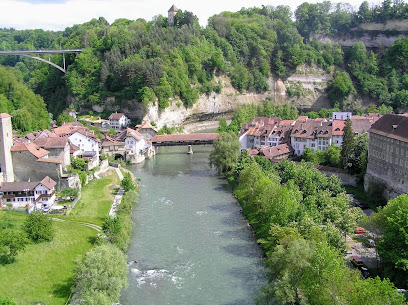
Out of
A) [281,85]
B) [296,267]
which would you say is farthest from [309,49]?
[296,267]

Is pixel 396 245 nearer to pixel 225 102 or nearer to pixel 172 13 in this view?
pixel 225 102

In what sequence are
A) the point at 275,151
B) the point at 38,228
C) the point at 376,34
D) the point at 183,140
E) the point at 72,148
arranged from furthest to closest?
the point at 376,34 < the point at 183,140 < the point at 275,151 < the point at 72,148 < the point at 38,228

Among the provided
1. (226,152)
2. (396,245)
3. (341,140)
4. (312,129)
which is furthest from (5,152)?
(341,140)

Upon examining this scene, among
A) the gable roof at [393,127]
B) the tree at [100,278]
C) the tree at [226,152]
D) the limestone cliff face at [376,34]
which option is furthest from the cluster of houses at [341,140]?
the limestone cliff face at [376,34]

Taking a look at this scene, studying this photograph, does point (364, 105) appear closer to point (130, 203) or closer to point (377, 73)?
point (377, 73)

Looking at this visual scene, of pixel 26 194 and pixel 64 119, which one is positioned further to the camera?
pixel 64 119
